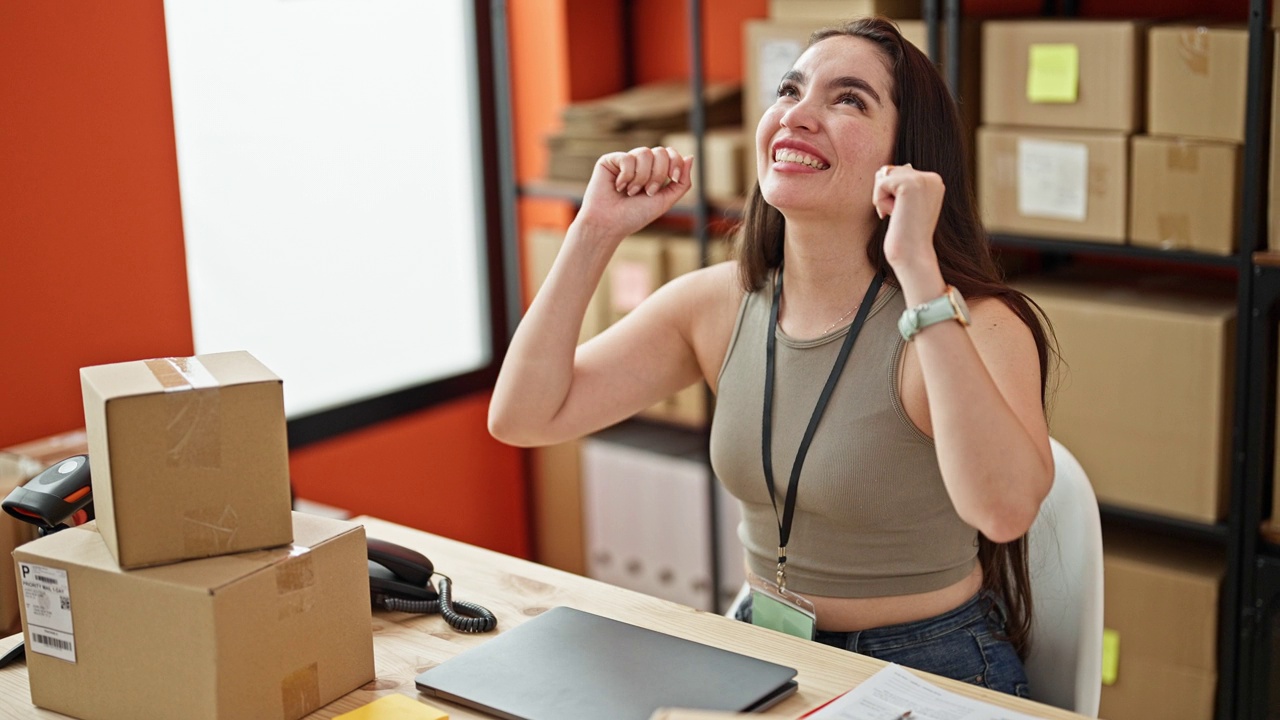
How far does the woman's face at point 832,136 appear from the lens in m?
1.78

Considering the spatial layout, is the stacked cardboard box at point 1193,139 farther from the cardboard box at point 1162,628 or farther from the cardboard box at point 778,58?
the cardboard box at point 1162,628

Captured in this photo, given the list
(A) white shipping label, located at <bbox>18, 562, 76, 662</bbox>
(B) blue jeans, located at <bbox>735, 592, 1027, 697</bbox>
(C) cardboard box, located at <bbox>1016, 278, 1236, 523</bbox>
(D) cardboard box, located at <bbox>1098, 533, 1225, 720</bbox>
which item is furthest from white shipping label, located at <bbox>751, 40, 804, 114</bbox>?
(A) white shipping label, located at <bbox>18, 562, 76, 662</bbox>

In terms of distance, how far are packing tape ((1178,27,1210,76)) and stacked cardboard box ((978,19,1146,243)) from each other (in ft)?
0.30

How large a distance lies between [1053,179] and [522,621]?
1573 mm

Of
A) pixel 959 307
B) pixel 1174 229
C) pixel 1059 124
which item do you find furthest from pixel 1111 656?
Answer: pixel 959 307

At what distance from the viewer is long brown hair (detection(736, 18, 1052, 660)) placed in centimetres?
178

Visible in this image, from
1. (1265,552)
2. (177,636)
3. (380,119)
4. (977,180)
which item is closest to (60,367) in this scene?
(380,119)

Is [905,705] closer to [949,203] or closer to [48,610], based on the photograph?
[949,203]

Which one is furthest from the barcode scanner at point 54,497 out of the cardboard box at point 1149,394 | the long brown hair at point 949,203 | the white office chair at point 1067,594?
the cardboard box at point 1149,394

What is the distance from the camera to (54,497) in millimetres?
1526

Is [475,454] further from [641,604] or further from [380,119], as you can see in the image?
[641,604]

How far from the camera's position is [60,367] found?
2.50 m

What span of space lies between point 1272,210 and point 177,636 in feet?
6.59

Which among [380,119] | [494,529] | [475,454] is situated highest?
[380,119]
